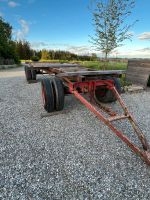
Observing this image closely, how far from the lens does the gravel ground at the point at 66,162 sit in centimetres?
182

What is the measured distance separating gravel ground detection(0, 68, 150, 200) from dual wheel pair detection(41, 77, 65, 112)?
32 centimetres

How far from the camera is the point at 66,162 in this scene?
2.29m

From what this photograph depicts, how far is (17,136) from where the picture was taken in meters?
2.97

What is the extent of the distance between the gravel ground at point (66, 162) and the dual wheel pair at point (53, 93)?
1.06 feet

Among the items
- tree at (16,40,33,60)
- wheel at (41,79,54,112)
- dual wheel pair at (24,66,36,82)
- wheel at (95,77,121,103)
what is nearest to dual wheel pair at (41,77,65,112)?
wheel at (41,79,54,112)

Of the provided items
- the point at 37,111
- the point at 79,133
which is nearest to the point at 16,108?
the point at 37,111

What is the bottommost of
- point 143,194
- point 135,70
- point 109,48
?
point 143,194

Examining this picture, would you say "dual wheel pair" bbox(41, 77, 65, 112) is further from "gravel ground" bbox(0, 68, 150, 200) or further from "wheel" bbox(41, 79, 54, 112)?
"gravel ground" bbox(0, 68, 150, 200)

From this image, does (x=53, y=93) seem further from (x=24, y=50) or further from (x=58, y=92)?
(x=24, y=50)

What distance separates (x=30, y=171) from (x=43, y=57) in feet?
118

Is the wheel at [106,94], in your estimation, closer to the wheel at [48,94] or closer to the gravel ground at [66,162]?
the gravel ground at [66,162]

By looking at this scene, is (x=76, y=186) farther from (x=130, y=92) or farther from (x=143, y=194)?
(x=130, y=92)

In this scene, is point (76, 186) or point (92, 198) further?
Result: point (76, 186)

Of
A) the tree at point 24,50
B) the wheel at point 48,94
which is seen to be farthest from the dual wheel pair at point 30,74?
the tree at point 24,50
